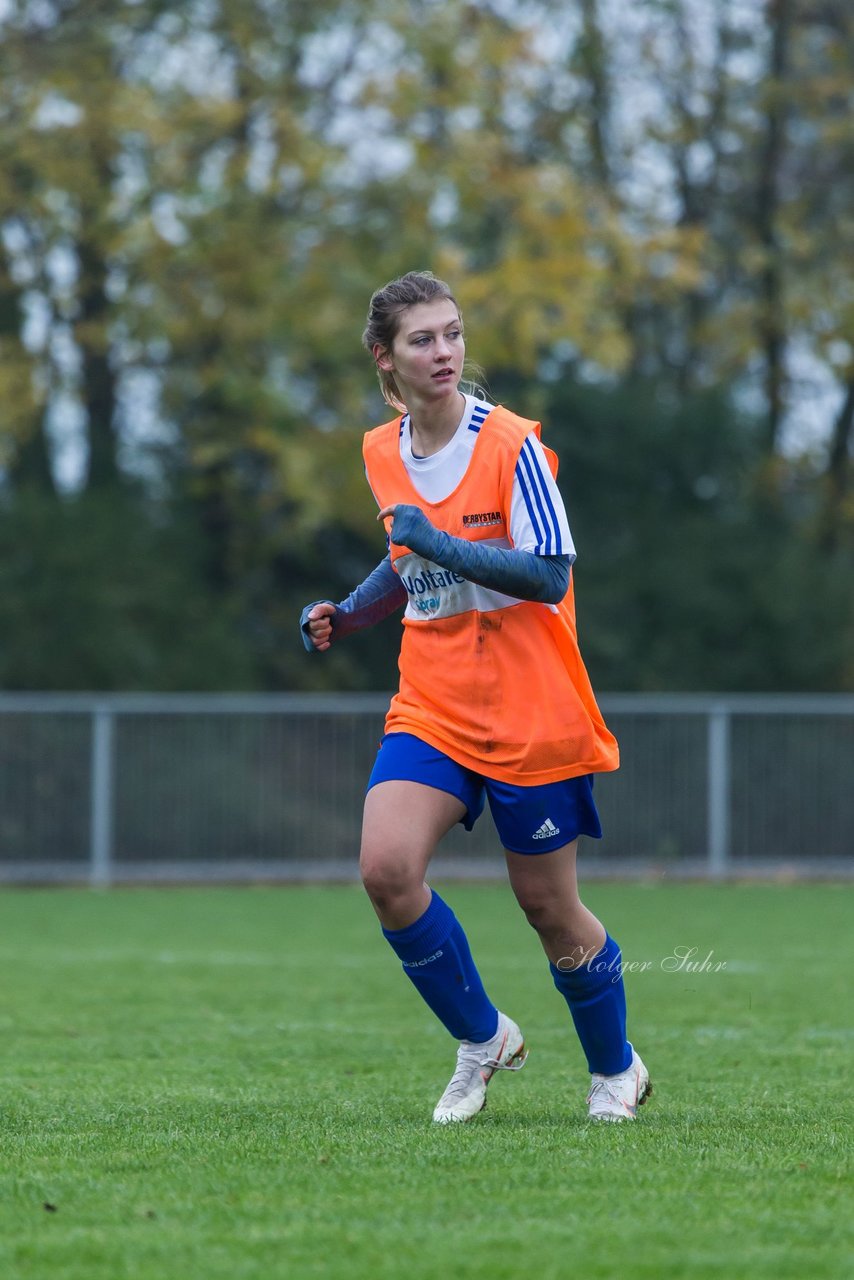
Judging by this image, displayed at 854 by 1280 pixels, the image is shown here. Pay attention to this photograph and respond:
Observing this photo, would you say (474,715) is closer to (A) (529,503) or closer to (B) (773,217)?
(A) (529,503)

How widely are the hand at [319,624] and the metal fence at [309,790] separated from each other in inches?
468

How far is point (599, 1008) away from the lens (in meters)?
5.14

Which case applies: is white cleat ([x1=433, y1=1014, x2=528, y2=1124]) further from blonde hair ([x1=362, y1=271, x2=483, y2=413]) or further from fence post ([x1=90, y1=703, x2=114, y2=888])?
fence post ([x1=90, y1=703, x2=114, y2=888])

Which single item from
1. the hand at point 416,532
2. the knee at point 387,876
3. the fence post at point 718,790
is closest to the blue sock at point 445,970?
the knee at point 387,876

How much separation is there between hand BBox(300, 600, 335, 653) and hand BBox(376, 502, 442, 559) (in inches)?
25.3

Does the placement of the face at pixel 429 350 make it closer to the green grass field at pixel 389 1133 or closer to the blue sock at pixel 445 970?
the blue sock at pixel 445 970

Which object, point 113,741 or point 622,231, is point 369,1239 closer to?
point 113,741

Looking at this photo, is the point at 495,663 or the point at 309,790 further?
the point at 309,790

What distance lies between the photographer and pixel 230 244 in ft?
67.0

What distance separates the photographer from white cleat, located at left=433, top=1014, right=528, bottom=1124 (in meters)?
5.08

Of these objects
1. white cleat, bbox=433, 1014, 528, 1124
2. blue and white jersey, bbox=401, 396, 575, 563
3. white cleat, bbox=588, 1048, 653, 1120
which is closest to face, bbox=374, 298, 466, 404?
blue and white jersey, bbox=401, 396, 575, 563

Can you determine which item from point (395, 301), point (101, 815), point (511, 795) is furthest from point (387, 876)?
point (101, 815)

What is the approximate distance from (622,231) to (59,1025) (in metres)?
14.6

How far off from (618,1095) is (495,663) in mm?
1182
